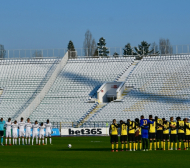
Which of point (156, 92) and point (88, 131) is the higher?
point (156, 92)

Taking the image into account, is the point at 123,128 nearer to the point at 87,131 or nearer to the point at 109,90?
the point at 87,131

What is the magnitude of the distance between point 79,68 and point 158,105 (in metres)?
13.6

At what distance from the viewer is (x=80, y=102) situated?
155ft

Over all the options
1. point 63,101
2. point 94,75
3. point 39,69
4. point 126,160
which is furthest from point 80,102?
point 126,160

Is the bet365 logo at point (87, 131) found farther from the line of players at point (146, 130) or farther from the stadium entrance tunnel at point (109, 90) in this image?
the line of players at point (146, 130)

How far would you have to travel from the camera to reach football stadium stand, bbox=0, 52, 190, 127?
1737 inches

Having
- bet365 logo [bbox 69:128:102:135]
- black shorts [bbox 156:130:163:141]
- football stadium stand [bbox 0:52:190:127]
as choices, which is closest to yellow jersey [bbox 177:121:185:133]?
black shorts [bbox 156:130:163:141]

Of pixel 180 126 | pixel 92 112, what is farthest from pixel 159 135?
pixel 92 112

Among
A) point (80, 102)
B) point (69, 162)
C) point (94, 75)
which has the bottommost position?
point (69, 162)

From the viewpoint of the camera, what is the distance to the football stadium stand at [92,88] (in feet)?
145

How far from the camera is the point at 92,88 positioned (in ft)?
163

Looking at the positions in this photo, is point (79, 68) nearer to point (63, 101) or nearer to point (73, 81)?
point (73, 81)

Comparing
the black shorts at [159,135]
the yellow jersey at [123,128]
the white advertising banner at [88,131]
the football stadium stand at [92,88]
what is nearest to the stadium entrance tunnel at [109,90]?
the football stadium stand at [92,88]

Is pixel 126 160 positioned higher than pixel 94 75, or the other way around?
pixel 94 75
